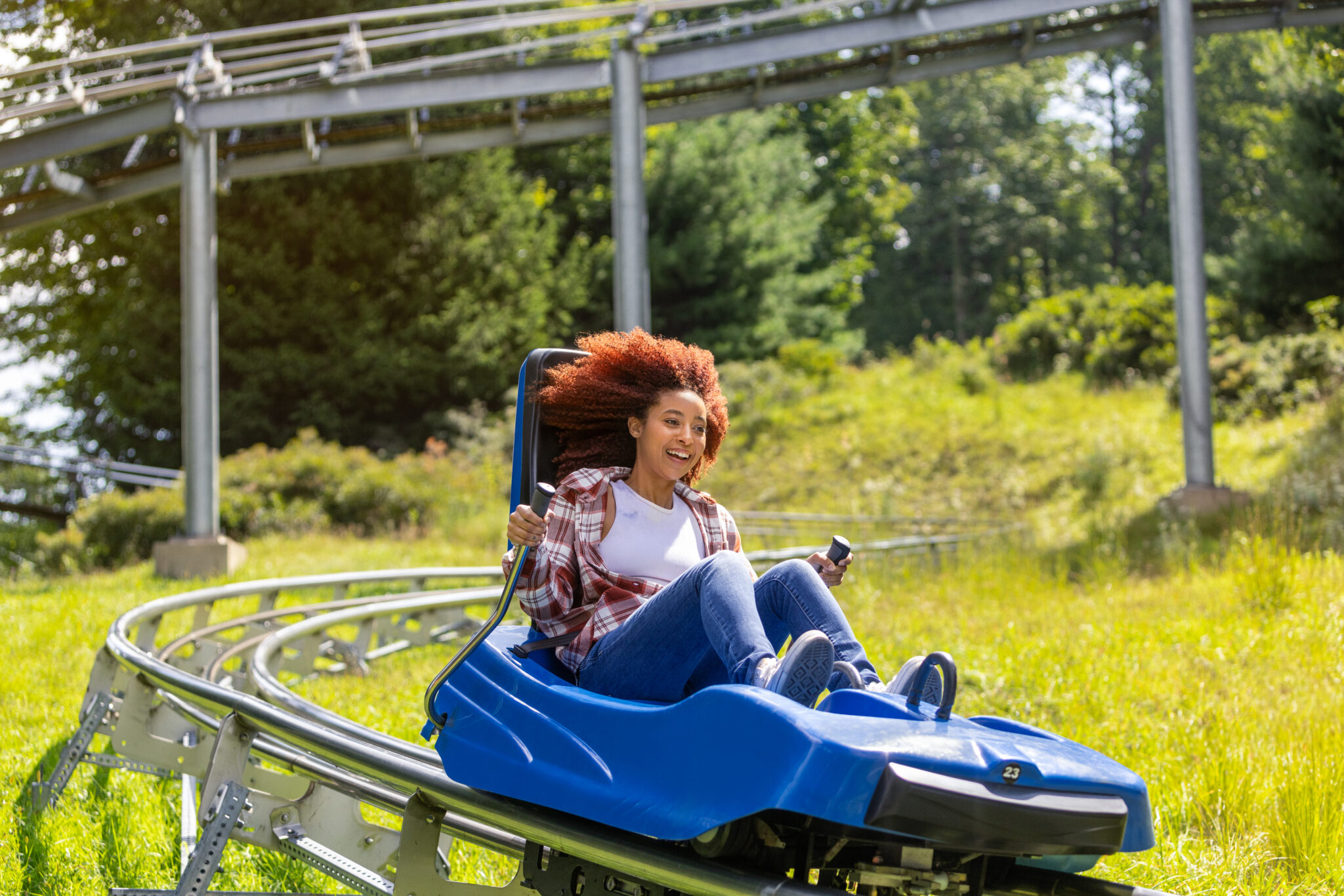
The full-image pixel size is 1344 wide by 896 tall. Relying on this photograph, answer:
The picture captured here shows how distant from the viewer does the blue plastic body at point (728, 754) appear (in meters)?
1.75

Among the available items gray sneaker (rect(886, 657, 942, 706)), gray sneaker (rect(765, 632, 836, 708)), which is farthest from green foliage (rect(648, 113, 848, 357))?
gray sneaker (rect(765, 632, 836, 708))

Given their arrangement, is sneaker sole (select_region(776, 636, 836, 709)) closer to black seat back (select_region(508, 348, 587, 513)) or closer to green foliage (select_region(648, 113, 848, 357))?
black seat back (select_region(508, 348, 587, 513))

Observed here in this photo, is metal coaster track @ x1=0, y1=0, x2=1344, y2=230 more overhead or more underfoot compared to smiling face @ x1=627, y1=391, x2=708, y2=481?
more overhead

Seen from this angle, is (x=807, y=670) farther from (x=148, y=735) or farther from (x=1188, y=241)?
(x=1188, y=241)

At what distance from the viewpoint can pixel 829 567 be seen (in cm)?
267

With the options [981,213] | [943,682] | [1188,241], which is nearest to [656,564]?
[943,682]

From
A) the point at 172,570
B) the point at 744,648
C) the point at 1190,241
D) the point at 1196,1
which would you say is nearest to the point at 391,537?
the point at 172,570

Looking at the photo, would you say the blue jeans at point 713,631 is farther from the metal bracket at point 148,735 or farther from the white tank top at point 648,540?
the metal bracket at point 148,735

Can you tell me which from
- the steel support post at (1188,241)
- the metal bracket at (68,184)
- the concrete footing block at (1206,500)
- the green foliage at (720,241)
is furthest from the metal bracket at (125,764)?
the green foliage at (720,241)

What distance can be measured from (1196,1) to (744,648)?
389 inches

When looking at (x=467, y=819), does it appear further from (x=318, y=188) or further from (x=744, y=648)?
(x=318, y=188)

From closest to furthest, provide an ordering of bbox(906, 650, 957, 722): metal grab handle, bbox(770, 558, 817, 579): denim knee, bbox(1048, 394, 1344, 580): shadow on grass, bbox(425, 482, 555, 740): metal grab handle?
bbox(906, 650, 957, 722): metal grab handle → bbox(770, 558, 817, 579): denim knee → bbox(425, 482, 555, 740): metal grab handle → bbox(1048, 394, 1344, 580): shadow on grass

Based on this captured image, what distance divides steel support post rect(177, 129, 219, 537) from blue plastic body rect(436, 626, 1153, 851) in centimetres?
782

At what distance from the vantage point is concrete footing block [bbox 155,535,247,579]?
930 centimetres
